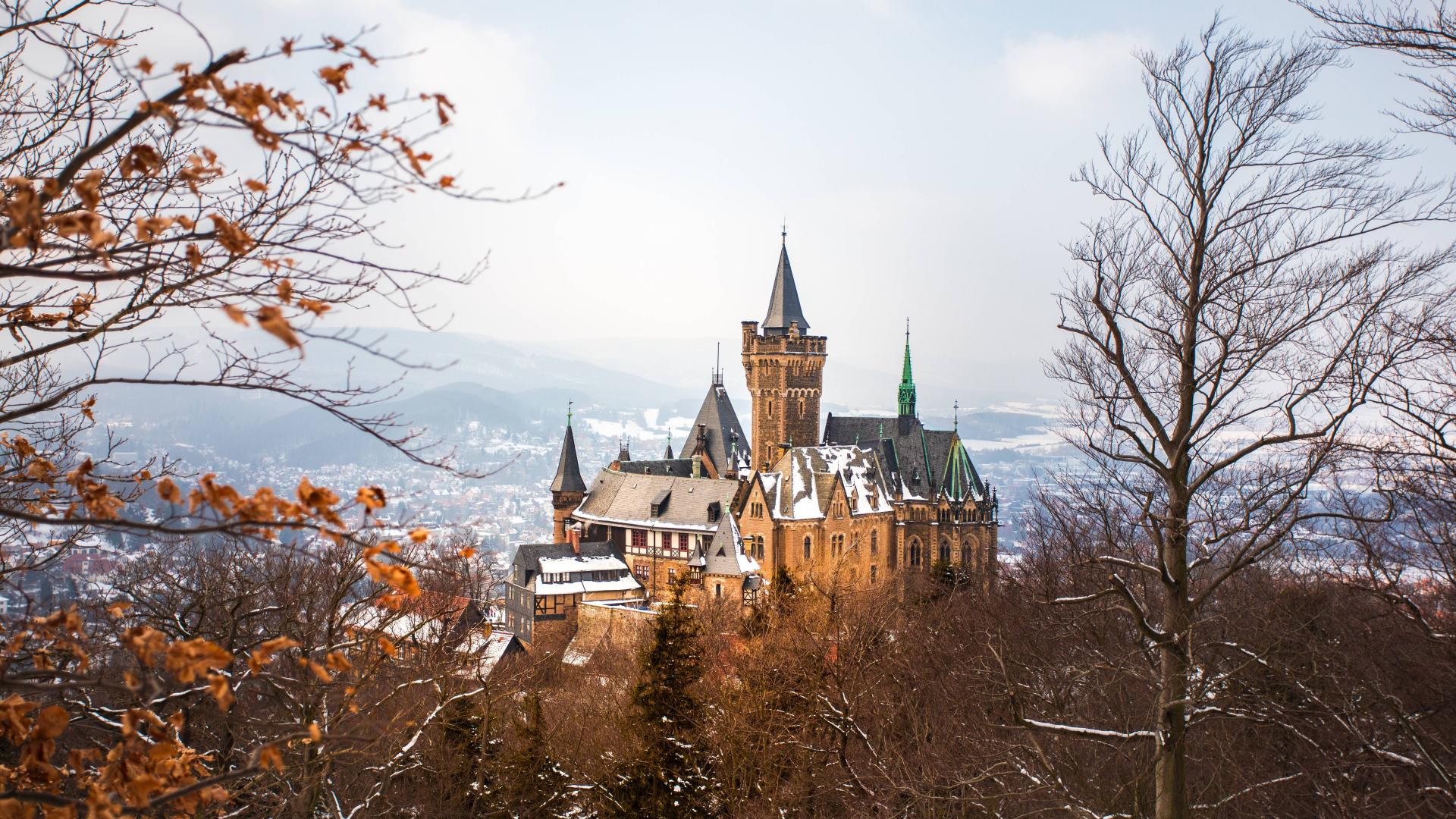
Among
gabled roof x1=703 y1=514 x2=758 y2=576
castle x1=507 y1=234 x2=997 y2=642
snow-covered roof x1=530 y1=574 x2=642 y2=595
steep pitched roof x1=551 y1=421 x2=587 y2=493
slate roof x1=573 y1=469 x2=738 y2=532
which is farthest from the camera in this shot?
steep pitched roof x1=551 y1=421 x2=587 y2=493

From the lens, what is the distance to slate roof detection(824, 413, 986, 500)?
6700 centimetres

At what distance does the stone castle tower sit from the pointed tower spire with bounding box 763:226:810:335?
5 centimetres

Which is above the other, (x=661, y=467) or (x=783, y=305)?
(x=783, y=305)

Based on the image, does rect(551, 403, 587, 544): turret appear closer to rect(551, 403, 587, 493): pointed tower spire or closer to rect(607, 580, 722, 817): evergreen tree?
rect(551, 403, 587, 493): pointed tower spire

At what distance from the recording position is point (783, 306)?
229 ft

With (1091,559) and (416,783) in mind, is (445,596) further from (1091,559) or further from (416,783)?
(1091,559)

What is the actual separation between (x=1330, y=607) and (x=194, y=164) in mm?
22055

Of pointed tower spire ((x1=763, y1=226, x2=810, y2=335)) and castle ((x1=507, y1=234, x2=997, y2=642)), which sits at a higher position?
pointed tower spire ((x1=763, y1=226, x2=810, y2=335))

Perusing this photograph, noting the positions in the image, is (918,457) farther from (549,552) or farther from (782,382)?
(549,552)

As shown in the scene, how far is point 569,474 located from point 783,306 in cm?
1840

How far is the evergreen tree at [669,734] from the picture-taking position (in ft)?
66.1

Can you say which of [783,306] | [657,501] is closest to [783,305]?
[783,306]

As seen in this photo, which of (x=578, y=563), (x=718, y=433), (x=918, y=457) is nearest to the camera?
(x=578, y=563)

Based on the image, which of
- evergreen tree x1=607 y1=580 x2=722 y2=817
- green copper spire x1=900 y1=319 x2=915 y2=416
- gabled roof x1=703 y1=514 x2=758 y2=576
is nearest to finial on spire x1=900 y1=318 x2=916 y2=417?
green copper spire x1=900 y1=319 x2=915 y2=416
